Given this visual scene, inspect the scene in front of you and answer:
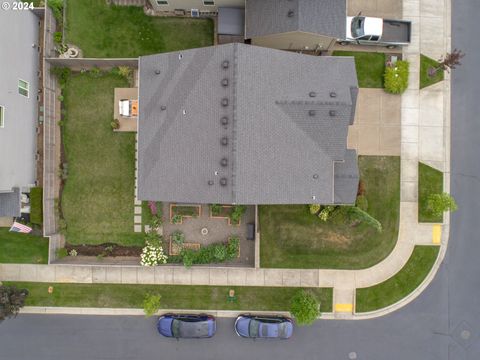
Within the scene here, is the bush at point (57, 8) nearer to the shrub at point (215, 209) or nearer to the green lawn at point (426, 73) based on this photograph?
the shrub at point (215, 209)

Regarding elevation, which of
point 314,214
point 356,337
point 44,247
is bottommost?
point 356,337

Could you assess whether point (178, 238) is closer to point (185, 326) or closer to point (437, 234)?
point (185, 326)

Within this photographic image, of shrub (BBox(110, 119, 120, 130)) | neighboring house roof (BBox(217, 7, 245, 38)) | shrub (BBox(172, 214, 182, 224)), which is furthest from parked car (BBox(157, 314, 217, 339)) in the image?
neighboring house roof (BBox(217, 7, 245, 38))

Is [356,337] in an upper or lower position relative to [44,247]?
lower

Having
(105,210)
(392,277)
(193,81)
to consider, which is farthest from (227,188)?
(392,277)

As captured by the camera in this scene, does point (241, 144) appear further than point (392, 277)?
No

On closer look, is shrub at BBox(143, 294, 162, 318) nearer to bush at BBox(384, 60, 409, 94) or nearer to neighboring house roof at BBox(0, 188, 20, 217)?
neighboring house roof at BBox(0, 188, 20, 217)

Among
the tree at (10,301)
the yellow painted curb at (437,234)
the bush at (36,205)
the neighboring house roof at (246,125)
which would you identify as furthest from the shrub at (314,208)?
the tree at (10,301)

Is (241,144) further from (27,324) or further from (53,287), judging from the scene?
A: (27,324)
